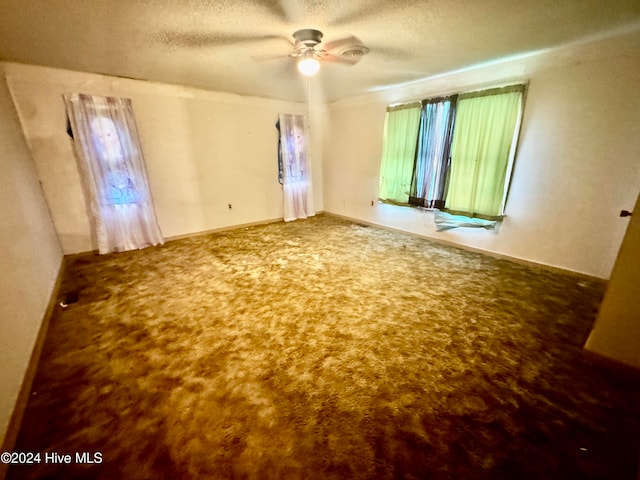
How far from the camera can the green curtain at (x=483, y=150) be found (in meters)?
3.06

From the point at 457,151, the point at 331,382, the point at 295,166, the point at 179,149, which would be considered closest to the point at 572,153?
the point at 457,151

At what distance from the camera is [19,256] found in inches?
78.7

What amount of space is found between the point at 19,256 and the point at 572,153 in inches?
204

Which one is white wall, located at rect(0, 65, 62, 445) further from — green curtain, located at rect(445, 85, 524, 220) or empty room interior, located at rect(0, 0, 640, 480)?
green curtain, located at rect(445, 85, 524, 220)

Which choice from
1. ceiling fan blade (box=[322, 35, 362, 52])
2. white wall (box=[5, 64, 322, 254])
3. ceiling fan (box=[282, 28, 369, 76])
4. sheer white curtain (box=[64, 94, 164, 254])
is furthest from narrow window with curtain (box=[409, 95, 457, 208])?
sheer white curtain (box=[64, 94, 164, 254])

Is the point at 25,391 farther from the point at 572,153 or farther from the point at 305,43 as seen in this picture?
the point at 572,153

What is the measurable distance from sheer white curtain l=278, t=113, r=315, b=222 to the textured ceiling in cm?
175

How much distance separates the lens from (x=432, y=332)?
6.64 ft

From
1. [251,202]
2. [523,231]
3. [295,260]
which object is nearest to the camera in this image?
[523,231]

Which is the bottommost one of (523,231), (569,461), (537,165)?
(569,461)

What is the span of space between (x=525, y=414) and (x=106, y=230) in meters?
4.75

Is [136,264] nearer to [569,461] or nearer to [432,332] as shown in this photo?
[432,332]

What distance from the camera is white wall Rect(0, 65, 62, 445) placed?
149cm

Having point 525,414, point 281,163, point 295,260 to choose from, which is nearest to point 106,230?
point 295,260
